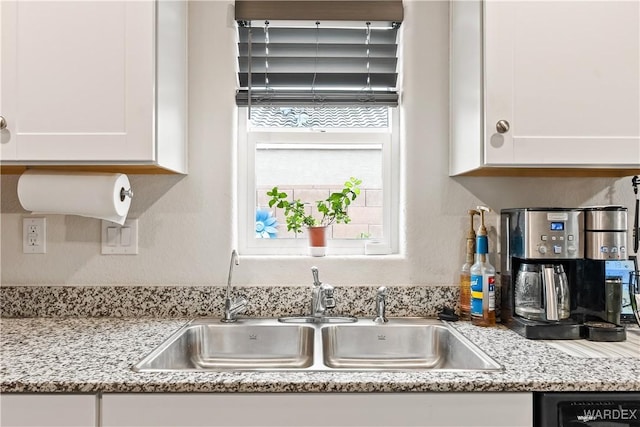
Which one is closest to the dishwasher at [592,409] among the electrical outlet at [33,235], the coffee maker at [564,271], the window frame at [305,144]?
the coffee maker at [564,271]

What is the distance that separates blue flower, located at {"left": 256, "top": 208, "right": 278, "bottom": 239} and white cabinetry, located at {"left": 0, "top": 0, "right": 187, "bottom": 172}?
592 mm

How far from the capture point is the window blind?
1.83 m

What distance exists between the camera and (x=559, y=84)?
1405 millimetres

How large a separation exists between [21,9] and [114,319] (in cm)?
100

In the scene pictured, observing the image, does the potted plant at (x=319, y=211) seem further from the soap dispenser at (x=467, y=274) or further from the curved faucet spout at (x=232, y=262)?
the soap dispenser at (x=467, y=274)

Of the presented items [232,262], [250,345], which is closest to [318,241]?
[232,262]

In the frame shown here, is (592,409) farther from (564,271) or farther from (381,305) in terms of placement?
(381,305)

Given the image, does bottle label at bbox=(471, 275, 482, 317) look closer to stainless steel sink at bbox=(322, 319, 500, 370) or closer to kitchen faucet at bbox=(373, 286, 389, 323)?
stainless steel sink at bbox=(322, 319, 500, 370)

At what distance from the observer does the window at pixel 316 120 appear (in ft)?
5.99

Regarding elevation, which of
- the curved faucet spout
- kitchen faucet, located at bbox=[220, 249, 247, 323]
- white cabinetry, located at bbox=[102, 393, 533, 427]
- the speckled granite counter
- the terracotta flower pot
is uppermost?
the terracotta flower pot

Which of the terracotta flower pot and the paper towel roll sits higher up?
the paper towel roll

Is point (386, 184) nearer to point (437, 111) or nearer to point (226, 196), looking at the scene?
point (437, 111)

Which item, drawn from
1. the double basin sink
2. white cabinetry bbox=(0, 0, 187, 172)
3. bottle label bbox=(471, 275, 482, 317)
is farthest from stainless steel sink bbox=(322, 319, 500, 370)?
white cabinetry bbox=(0, 0, 187, 172)

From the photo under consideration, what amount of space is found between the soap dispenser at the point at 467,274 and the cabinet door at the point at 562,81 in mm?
382
